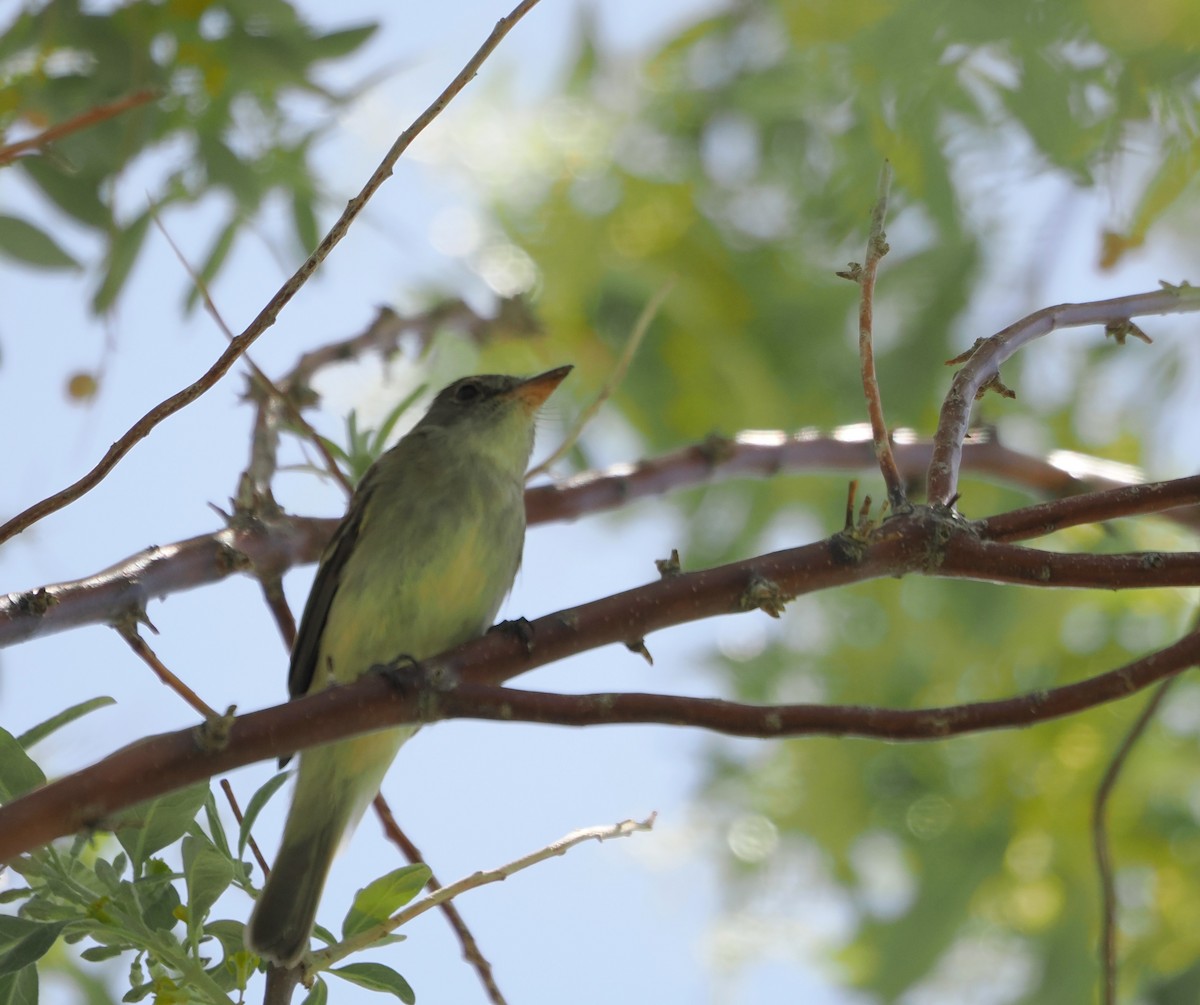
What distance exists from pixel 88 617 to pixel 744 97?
2.99m

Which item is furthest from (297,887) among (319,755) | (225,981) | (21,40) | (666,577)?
(21,40)

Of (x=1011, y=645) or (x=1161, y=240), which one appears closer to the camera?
(x=1161, y=240)

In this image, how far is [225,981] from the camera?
6.53 ft

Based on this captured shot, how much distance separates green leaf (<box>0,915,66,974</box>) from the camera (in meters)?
1.75

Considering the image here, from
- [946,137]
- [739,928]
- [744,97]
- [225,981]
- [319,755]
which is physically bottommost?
[225,981]

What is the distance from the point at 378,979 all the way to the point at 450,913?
29 centimetres

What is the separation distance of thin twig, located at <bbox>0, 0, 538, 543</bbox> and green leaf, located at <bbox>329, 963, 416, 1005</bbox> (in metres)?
0.81

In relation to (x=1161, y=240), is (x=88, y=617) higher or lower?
lower

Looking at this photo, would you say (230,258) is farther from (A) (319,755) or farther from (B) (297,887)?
(B) (297,887)

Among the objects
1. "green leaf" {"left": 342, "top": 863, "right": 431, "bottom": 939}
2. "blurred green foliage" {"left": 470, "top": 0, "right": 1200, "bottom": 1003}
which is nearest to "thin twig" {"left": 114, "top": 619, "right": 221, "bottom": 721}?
"green leaf" {"left": 342, "top": 863, "right": 431, "bottom": 939}

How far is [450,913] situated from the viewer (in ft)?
7.47

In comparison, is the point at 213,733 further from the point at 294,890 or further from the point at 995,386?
the point at 294,890

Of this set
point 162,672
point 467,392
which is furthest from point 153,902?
point 467,392

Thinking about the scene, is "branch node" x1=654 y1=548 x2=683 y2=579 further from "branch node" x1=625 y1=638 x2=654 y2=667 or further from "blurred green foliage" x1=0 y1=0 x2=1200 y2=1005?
"blurred green foliage" x1=0 y1=0 x2=1200 y2=1005
